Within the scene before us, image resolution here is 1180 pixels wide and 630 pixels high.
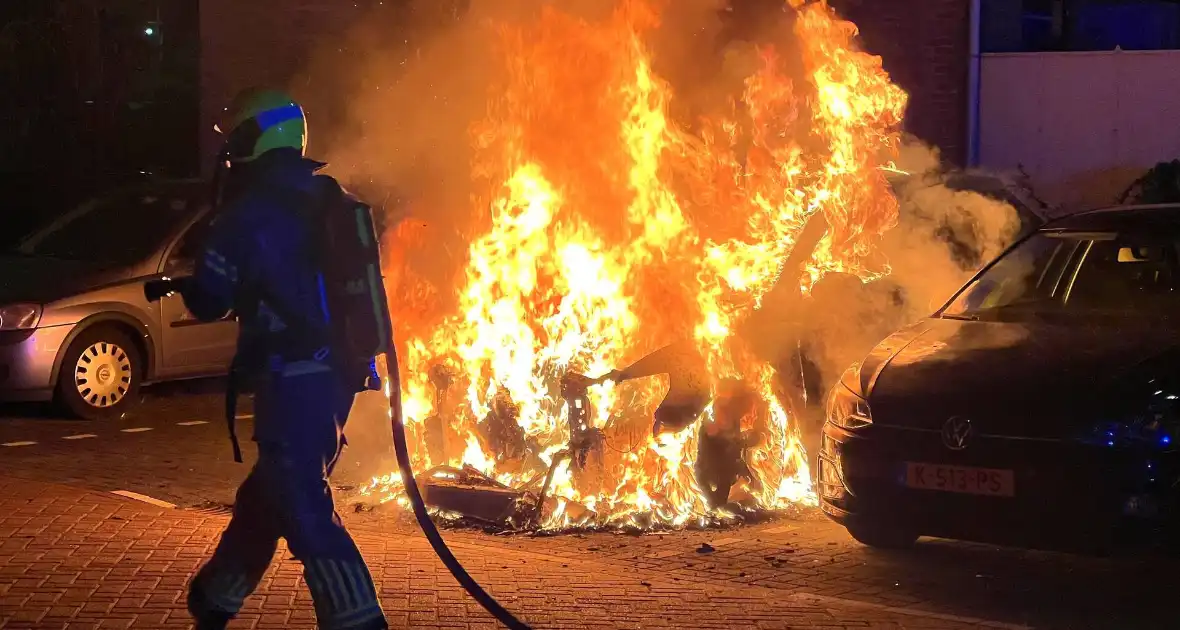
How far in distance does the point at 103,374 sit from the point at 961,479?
7379 mm

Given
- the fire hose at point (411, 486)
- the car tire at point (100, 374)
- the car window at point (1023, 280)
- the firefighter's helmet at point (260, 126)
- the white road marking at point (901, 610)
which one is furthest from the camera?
the car tire at point (100, 374)

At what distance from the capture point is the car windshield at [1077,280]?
7.84 metres

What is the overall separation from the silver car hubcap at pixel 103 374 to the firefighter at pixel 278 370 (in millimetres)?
7057

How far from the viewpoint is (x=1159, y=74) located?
56.9 ft

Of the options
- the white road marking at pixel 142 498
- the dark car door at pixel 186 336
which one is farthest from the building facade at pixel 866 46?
the white road marking at pixel 142 498

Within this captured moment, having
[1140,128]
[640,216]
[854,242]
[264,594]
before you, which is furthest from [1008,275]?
[1140,128]

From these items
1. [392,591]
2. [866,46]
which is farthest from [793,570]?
[866,46]

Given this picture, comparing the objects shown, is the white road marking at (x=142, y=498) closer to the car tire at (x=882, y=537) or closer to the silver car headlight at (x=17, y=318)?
the silver car headlight at (x=17, y=318)

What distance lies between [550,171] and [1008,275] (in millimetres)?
2603

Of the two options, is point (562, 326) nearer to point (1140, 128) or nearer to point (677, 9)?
point (677, 9)

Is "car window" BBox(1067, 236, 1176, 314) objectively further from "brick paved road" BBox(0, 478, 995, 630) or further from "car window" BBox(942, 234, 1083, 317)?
"brick paved road" BBox(0, 478, 995, 630)

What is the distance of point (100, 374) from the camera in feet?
39.4

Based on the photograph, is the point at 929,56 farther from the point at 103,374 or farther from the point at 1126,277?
the point at 1126,277

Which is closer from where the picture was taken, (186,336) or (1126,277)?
(1126,277)
